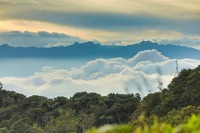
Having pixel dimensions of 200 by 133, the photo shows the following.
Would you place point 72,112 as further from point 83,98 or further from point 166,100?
point 166,100

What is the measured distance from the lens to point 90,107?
73.8 meters

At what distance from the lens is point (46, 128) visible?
67.3 m

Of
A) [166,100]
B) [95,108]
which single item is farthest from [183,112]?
[95,108]

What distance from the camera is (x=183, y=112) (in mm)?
42562

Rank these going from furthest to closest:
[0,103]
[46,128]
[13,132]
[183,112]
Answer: [0,103] → [46,128] → [13,132] → [183,112]

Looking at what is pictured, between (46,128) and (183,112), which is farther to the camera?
(46,128)

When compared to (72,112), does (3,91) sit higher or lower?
higher

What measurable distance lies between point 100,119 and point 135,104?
5942mm

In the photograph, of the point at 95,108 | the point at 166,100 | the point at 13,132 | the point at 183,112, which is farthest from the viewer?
the point at 95,108

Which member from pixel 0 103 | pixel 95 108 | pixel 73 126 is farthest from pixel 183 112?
pixel 0 103

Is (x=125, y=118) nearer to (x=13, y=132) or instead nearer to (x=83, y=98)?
(x=83, y=98)

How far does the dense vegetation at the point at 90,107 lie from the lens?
53531mm

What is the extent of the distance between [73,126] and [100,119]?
4.84 meters

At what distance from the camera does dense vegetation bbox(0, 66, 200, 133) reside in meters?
53.5
